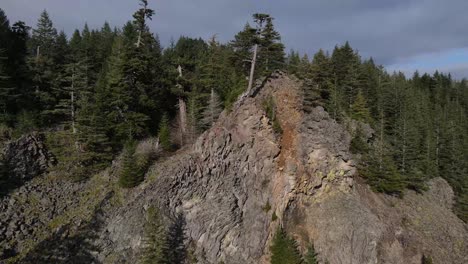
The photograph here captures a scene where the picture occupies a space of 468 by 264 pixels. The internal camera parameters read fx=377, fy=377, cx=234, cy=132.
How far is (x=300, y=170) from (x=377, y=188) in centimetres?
1025

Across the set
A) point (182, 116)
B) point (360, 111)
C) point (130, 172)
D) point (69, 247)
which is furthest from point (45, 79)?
point (360, 111)

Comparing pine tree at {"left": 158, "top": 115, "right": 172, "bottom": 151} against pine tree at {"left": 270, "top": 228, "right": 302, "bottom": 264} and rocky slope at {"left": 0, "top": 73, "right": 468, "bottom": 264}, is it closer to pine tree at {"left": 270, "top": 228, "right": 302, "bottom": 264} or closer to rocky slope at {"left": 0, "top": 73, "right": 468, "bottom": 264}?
rocky slope at {"left": 0, "top": 73, "right": 468, "bottom": 264}

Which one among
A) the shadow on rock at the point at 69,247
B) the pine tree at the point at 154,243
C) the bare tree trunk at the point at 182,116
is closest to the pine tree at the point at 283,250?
the pine tree at the point at 154,243

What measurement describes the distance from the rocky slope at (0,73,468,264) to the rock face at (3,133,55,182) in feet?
3.80

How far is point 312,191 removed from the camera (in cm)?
3328

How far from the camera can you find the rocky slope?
30484mm

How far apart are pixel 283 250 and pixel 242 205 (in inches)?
218

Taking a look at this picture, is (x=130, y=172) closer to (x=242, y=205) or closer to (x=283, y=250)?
(x=242, y=205)

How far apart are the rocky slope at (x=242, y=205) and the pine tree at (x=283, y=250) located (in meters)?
1.33

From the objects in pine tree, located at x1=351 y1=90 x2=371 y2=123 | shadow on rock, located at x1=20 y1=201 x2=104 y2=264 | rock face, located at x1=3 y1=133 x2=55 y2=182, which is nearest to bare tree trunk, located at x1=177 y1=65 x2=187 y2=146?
rock face, located at x1=3 y1=133 x2=55 y2=182

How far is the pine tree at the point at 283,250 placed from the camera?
2970cm

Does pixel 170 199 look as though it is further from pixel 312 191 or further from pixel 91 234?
pixel 312 191

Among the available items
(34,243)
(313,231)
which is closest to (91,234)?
(34,243)

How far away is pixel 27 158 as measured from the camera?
35312mm
